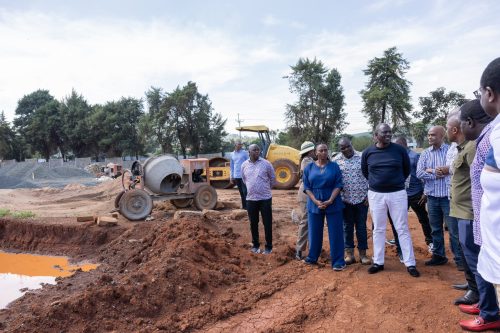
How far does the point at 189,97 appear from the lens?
114 ft

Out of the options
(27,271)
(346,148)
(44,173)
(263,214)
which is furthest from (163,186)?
(44,173)

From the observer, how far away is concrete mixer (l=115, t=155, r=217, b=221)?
8.70m

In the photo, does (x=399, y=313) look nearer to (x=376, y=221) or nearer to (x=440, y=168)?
(x=376, y=221)

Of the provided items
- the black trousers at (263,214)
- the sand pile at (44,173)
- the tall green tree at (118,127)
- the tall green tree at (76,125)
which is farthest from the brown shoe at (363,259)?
the tall green tree at (76,125)

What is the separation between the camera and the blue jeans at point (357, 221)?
5000 mm

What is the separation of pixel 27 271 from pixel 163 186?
3.44m

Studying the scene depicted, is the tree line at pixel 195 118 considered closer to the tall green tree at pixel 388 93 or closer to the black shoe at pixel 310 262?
the tall green tree at pixel 388 93

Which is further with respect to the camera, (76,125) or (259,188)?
(76,125)

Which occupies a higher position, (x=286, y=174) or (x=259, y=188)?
(x=259, y=188)

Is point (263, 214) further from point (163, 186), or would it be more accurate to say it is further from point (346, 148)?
point (163, 186)

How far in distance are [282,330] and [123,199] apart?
6.09 meters

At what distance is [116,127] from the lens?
3747cm

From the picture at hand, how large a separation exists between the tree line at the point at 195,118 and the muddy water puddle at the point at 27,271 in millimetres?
27447

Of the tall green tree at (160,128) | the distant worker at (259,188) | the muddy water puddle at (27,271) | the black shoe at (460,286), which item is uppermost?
the tall green tree at (160,128)
